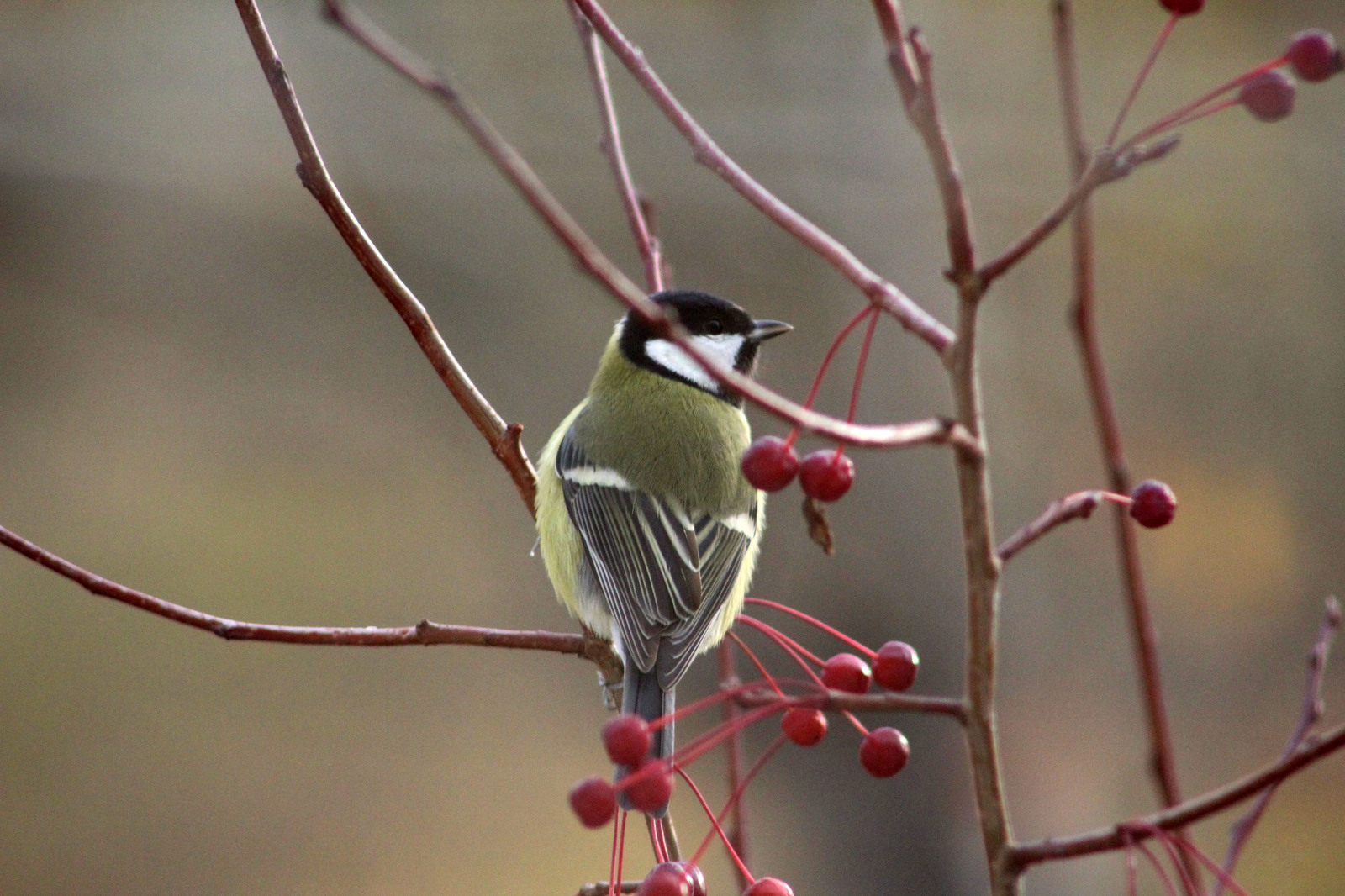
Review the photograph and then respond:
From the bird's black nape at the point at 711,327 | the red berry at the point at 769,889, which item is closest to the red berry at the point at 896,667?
the red berry at the point at 769,889

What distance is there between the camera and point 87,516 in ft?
12.6

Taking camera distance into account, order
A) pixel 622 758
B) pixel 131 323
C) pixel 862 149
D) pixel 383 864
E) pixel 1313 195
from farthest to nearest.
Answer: pixel 1313 195 < pixel 862 149 < pixel 131 323 < pixel 383 864 < pixel 622 758

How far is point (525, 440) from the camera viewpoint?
157 inches

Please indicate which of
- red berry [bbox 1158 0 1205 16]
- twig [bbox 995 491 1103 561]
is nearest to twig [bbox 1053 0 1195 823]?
red berry [bbox 1158 0 1205 16]

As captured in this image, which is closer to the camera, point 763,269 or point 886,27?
point 886,27

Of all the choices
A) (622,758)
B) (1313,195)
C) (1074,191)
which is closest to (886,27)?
(1074,191)

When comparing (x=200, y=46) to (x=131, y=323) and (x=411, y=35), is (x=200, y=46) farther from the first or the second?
(x=131, y=323)

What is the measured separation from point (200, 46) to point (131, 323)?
1.19 m

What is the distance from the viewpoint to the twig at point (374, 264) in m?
0.89

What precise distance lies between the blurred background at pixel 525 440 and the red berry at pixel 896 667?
2.68m

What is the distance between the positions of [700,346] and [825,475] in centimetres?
115

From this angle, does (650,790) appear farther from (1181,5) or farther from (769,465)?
(1181,5)

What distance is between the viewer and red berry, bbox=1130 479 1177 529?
0.84 meters

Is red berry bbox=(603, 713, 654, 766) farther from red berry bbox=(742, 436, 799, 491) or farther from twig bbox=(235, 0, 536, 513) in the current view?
twig bbox=(235, 0, 536, 513)
